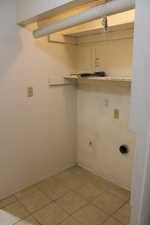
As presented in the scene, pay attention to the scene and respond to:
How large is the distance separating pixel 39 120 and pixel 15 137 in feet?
1.26

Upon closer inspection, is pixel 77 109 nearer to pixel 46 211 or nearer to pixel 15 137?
pixel 15 137

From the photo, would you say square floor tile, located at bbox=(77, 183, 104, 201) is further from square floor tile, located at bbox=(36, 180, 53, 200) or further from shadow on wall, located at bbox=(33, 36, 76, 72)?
shadow on wall, located at bbox=(33, 36, 76, 72)

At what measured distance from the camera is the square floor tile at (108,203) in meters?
2.01

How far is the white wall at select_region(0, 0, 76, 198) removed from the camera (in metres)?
2.00

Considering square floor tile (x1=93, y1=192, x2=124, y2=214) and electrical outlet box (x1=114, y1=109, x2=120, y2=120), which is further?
electrical outlet box (x1=114, y1=109, x2=120, y2=120)

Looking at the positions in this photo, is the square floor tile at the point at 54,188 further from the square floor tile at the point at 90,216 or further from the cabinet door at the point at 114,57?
the cabinet door at the point at 114,57

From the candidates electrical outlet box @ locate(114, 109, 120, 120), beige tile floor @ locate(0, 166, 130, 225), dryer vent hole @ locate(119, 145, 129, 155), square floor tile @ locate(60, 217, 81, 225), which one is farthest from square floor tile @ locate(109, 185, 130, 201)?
electrical outlet box @ locate(114, 109, 120, 120)

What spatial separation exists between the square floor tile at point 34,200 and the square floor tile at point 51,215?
0.27ft

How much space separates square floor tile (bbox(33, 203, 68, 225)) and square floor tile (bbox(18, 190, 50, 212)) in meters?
0.08

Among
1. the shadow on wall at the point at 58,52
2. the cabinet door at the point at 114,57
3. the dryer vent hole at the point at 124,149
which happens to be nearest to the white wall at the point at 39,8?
the shadow on wall at the point at 58,52

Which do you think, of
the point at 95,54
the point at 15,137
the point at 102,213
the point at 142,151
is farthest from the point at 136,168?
the point at 95,54

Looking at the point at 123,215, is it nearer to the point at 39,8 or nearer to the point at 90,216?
the point at 90,216

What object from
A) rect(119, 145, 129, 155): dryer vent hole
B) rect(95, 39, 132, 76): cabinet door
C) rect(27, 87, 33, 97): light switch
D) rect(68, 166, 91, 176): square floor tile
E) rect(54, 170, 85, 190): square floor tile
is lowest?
rect(54, 170, 85, 190): square floor tile

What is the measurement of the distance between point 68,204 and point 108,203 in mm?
482
